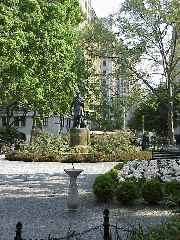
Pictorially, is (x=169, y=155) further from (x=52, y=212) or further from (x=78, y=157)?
(x=52, y=212)

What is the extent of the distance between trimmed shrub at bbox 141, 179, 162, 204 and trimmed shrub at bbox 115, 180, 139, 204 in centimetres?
22

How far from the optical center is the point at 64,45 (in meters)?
→ 25.7

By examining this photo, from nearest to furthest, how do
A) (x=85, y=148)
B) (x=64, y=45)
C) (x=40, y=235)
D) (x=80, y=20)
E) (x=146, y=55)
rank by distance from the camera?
(x=40, y=235)
(x=85, y=148)
(x=64, y=45)
(x=146, y=55)
(x=80, y=20)

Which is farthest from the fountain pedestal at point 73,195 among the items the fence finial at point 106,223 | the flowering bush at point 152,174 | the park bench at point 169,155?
the park bench at point 169,155

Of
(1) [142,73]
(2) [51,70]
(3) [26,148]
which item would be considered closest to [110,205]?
(3) [26,148]

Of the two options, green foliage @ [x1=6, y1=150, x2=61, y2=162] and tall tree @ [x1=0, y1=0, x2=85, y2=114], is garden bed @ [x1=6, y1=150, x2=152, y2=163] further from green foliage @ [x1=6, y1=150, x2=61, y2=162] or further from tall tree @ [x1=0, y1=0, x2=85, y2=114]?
tall tree @ [x1=0, y1=0, x2=85, y2=114]

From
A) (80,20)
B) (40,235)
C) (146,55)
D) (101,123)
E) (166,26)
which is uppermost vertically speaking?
(80,20)

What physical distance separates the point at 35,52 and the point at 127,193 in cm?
1839

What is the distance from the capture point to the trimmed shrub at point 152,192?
26.1 feet

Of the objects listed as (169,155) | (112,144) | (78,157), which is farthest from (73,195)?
(112,144)

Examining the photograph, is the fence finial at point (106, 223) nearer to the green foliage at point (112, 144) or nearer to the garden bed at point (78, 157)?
the garden bed at point (78, 157)

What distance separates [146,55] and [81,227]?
2348 centimetres

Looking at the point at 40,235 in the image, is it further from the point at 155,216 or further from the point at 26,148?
the point at 26,148

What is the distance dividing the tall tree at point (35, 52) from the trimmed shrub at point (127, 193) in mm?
16255
